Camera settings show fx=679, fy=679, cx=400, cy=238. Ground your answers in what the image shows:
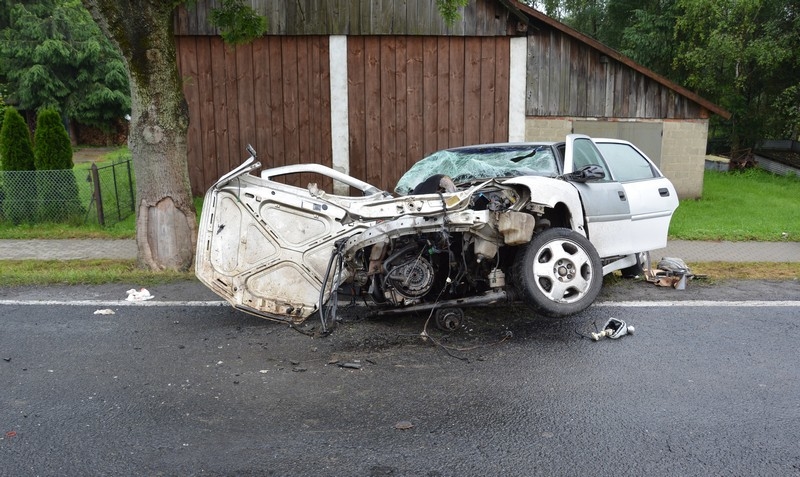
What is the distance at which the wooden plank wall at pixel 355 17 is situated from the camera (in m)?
13.4

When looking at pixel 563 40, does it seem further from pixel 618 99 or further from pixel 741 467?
pixel 741 467

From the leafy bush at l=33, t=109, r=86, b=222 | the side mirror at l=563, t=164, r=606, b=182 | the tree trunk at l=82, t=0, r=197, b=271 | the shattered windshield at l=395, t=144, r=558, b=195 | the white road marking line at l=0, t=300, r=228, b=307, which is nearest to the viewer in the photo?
the side mirror at l=563, t=164, r=606, b=182

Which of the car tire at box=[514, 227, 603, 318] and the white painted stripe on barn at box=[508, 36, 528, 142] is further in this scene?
the white painted stripe on barn at box=[508, 36, 528, 142]

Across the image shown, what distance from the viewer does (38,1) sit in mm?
32531

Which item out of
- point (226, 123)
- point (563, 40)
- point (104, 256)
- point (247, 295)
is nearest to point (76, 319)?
point (247, 295)

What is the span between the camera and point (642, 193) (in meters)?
7.32

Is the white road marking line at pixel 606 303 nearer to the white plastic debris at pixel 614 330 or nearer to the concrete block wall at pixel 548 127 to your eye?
the white plastic debris at pixel 614 330

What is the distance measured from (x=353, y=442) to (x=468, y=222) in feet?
7.61

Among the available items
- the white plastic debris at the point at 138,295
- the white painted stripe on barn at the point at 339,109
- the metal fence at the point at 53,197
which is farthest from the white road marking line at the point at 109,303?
the white painted stripe on barn at the point at 339,109

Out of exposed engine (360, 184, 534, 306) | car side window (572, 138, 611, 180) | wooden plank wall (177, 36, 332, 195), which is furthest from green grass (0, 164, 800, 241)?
exposed engine (360, 184, 534, 306)

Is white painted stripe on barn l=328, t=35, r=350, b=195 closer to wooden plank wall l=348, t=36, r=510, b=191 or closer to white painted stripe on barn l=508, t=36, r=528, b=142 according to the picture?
wooden plank wall l=348, t=36, r=510, b=191

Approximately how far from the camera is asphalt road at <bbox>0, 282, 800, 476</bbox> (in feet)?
12.4

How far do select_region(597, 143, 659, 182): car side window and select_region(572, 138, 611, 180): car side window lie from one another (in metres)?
0.11

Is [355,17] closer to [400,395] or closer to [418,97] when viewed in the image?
[418,97]
